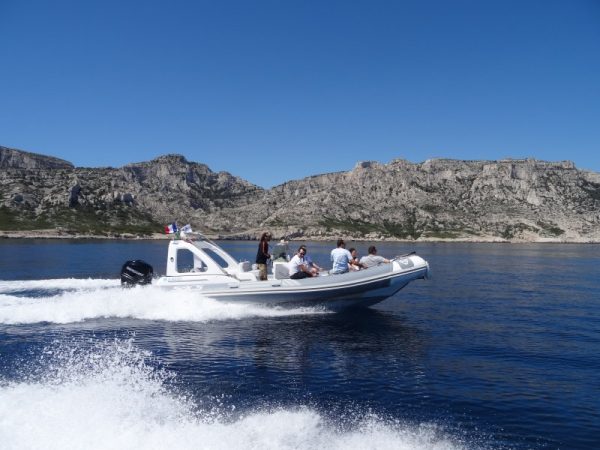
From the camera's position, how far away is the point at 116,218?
188375 millimetres

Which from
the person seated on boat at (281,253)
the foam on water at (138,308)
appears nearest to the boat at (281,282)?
the person seated on boat at (281,253)

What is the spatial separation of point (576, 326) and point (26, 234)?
152732mm

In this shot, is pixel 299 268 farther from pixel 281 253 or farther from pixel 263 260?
pixel 263 260

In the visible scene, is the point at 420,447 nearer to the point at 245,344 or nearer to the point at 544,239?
the point at 245,344

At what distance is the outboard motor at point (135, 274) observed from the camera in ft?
74.6

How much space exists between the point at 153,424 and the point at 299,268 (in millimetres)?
12824

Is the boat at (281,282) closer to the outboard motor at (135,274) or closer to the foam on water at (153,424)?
the outboard motor at (135,274)

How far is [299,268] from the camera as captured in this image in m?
21.7

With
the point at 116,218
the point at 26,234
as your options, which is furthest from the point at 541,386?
the point at 116,218

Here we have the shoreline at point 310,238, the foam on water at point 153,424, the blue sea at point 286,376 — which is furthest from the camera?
the shoreline at point 310,238

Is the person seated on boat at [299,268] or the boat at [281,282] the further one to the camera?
the person seated on boat at [299,268]

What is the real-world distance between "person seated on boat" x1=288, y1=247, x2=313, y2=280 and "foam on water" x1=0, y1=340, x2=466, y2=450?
10401 mm

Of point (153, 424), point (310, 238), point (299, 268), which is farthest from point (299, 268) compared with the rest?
point (310, 238)

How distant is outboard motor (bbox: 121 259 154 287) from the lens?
2274cm
